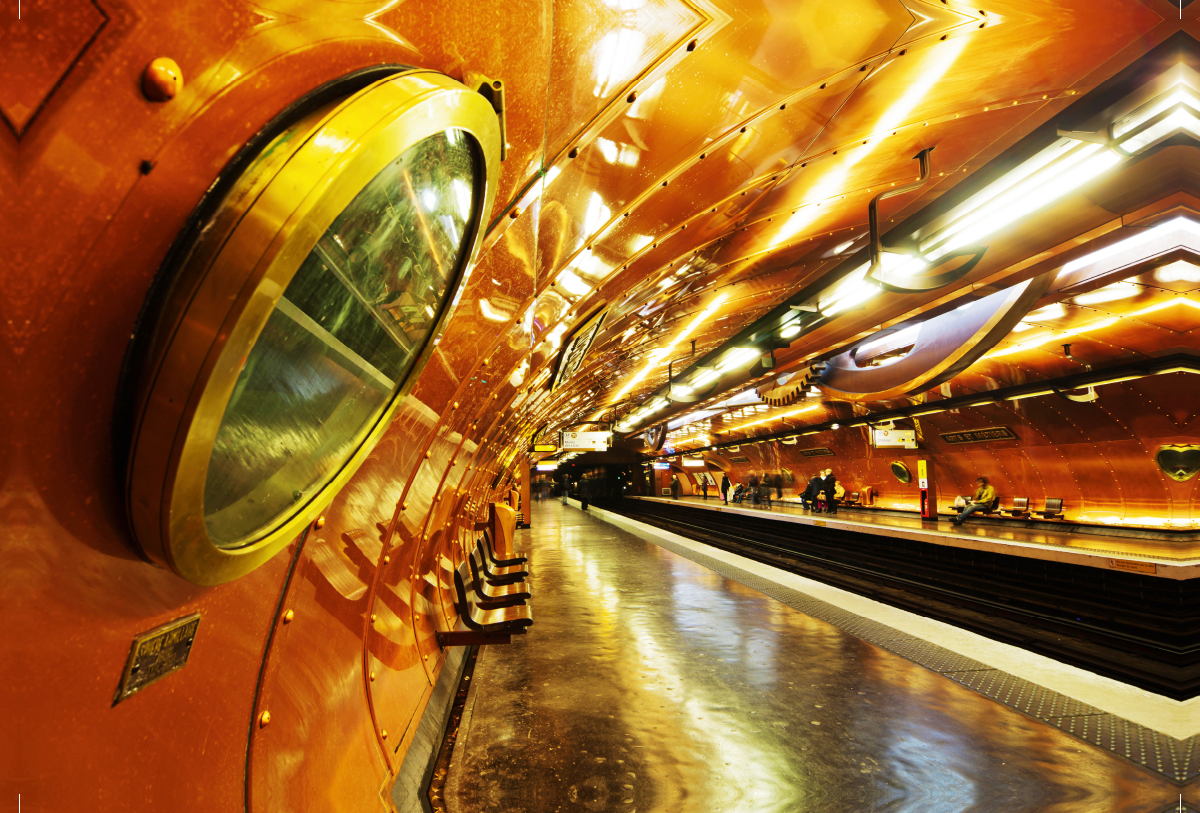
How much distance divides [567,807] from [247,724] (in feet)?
5.99

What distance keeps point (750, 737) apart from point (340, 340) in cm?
320

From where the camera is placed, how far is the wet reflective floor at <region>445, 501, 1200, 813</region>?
2.65m

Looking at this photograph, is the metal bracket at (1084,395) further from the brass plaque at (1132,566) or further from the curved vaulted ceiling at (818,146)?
the curved vaulted ceiling at (818,146)

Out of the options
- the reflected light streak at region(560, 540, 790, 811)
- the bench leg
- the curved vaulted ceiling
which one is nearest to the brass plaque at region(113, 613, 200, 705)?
the curved vaulted ceiling

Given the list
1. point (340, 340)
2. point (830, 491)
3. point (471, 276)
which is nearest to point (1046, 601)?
point (471, 276)

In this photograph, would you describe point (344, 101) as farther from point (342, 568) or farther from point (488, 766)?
point (488, 766)

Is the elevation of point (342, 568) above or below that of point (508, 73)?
below

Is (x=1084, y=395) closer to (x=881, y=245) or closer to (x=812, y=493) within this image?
(x=881, y=245)

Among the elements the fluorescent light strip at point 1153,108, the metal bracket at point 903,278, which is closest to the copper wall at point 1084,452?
the metal bracket at point 903,278

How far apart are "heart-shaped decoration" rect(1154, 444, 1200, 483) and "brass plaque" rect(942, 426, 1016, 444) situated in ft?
10.2

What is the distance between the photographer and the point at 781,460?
27047 mm

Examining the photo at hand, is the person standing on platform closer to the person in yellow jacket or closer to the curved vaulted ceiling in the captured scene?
the person in yellow jacket

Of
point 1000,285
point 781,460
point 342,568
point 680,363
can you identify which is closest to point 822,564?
point 680,363

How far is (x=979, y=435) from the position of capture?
15.8 metres
